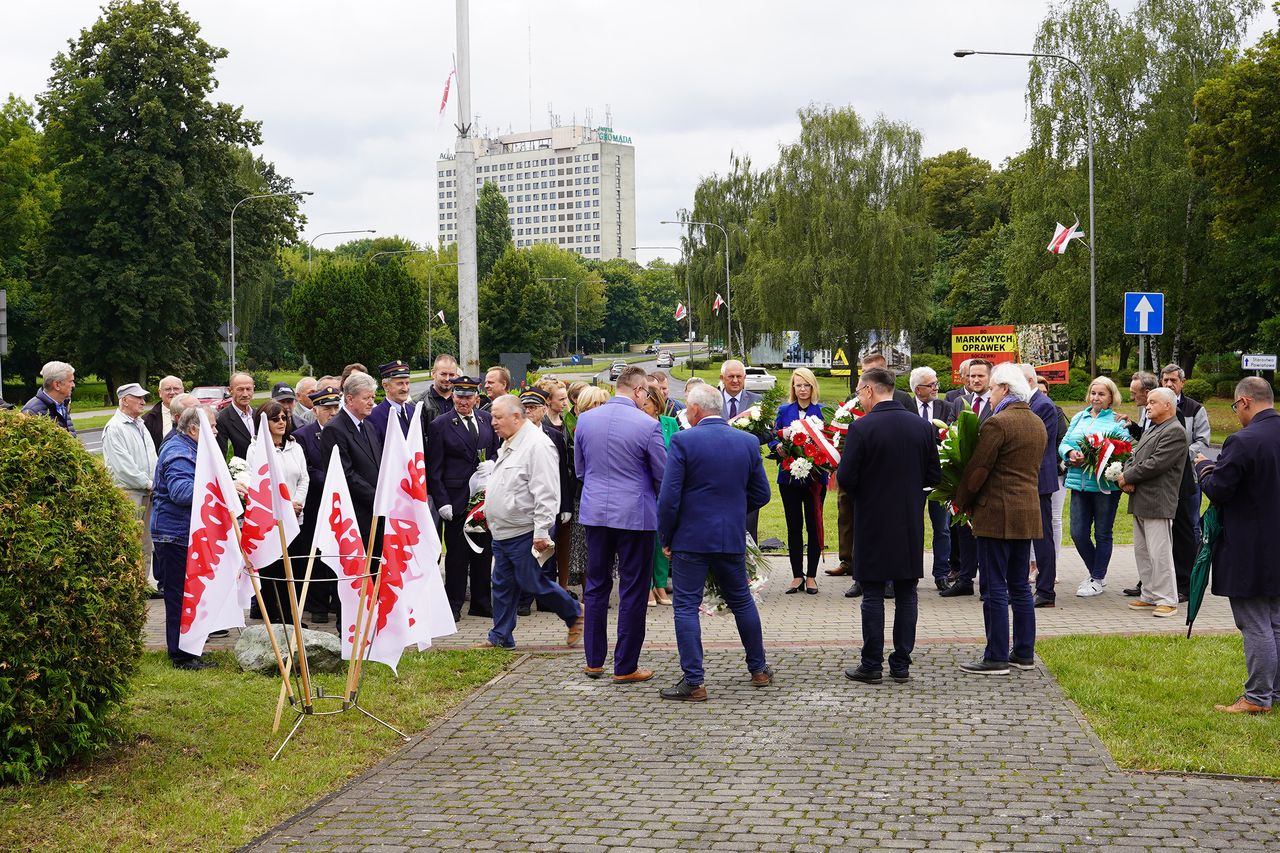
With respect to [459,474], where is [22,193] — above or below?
above

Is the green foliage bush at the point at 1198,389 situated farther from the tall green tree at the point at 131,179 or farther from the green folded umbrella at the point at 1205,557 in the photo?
the tall green tree at the point at 131,179

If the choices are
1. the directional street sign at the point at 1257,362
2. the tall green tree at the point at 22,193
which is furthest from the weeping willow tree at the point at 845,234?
the tall green tree at the point at 22,193

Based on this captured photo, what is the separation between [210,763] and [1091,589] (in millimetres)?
8015

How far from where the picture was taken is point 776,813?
5.72 meters

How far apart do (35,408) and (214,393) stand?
18488mm

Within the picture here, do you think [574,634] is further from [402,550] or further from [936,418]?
[936,418]

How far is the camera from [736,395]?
41.9 feet

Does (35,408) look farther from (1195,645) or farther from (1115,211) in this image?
(1115,211)

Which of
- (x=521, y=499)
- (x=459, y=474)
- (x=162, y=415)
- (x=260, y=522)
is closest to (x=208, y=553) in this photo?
(x=260, y=522)

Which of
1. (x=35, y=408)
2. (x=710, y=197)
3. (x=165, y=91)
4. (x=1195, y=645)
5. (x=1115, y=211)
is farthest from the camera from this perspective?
(x=710, y=197)

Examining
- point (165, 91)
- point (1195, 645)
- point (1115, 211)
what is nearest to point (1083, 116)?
point (1115, 211)

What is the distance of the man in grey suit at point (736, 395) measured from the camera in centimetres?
1210

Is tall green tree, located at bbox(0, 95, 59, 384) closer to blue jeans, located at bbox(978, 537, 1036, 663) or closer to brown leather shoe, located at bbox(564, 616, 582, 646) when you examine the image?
brown leather shoe, located at bbox(564, 616, 582, 646)

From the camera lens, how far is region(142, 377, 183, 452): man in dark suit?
11.2 metres
